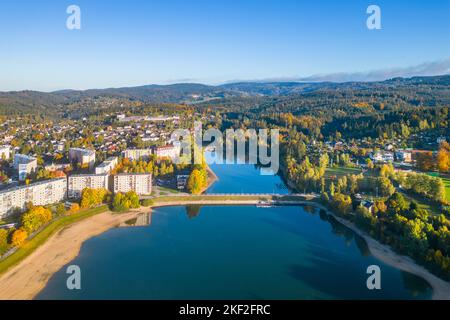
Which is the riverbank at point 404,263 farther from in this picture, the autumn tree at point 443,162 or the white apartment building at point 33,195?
the white apartment building at point 33,195

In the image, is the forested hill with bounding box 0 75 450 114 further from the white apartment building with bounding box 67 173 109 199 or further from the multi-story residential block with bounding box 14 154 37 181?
the white apartment building with bounding box 67 173 109 199

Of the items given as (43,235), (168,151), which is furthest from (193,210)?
(168,151)

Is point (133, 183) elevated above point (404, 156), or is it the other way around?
point (404, 156)

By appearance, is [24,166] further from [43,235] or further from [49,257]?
[49,257]

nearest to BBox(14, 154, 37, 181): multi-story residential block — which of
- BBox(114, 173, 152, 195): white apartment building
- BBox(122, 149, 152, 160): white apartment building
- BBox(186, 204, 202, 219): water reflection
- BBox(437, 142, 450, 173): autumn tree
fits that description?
BBox(114, 173, 152, 195): white apartment building

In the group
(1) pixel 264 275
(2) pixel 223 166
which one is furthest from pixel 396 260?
(2) pixel 223 166

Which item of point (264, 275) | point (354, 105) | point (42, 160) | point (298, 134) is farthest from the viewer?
point (354, 105)

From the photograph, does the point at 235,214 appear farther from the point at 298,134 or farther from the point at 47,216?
the point at 298,134
